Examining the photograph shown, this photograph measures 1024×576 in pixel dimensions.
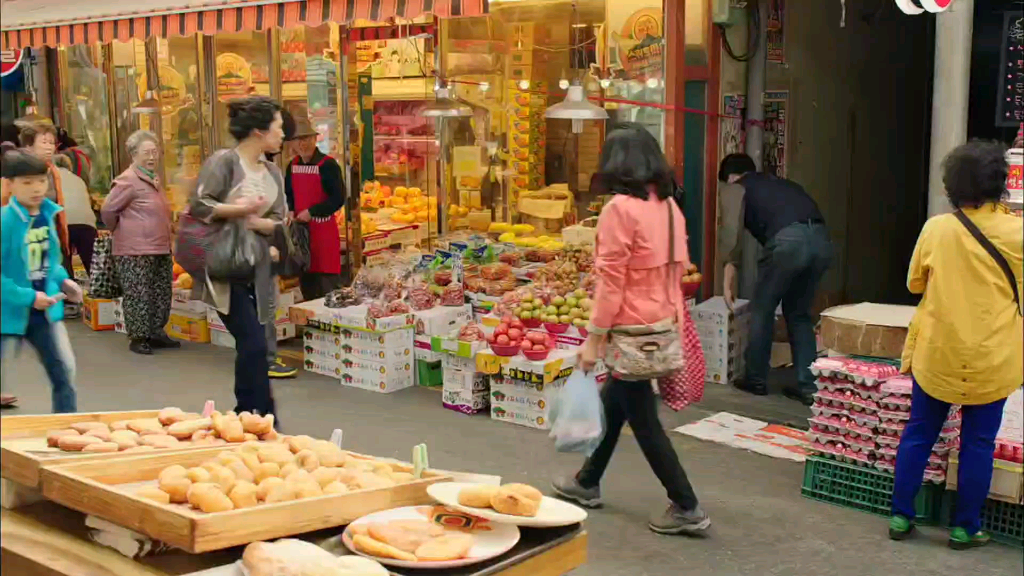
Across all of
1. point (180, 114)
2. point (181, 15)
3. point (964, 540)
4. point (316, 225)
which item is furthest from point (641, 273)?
point (180, 114)

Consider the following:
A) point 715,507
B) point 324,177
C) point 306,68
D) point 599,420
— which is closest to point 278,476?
point 599,420

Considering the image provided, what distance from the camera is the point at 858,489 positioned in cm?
544

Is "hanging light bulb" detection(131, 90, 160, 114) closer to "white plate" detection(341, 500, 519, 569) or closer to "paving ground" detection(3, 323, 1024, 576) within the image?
"paving ground" detection(3, 323, 1024, 576)

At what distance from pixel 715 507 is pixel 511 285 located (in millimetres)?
3211

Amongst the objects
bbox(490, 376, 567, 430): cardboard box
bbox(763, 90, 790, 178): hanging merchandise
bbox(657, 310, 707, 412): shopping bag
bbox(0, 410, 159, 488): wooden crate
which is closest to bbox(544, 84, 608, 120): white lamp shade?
bbox(763, 90, 790, 178): hanging merchandise

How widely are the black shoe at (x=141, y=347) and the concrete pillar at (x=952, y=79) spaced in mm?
6262

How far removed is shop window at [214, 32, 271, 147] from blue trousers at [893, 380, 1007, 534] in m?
7.53

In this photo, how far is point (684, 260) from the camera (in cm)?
501

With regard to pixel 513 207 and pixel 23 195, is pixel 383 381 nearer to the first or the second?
pixel 513 207

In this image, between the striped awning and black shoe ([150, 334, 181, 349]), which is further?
black shoe ([150, 334, 181, 349])

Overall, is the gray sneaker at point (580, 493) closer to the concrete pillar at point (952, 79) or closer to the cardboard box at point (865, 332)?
the cardboard box at point (865, 332)

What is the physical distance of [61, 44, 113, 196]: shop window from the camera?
13109mm

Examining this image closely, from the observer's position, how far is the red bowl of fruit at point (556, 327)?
7215 mm

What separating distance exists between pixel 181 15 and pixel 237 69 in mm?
2661
